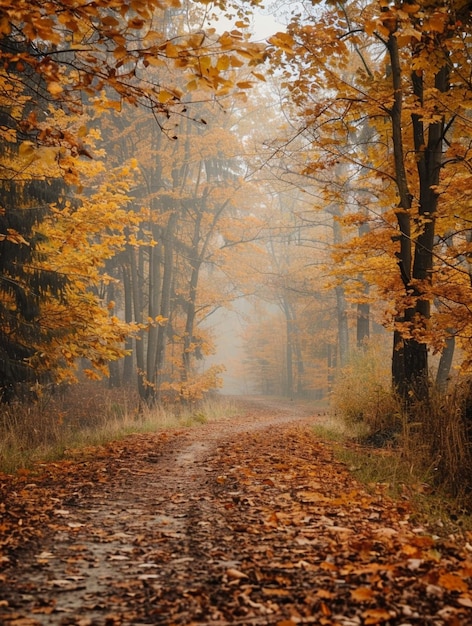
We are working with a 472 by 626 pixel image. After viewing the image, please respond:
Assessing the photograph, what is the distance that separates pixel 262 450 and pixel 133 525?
136 inches

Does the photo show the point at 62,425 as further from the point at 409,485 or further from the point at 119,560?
the point at 119,560

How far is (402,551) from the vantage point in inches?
118

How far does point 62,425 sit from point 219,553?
871cm

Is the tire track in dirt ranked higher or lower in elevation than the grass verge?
higher

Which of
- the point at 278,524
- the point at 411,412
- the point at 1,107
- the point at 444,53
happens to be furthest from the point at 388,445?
the point at 1,107

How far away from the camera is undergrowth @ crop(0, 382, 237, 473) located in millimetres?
6685

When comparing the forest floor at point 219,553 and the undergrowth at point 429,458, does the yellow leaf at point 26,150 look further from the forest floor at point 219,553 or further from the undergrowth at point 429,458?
the undergrowth at point 429,458

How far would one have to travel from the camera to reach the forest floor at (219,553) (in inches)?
93.4

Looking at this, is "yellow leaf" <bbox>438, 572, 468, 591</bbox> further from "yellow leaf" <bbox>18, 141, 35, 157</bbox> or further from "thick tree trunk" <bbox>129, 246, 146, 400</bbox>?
"thick tree trunk" <bbox>129, 246, 146, 400</bbox>

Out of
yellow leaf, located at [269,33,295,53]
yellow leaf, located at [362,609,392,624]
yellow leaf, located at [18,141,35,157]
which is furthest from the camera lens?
yellow leaf, located at [269,33,295,53]

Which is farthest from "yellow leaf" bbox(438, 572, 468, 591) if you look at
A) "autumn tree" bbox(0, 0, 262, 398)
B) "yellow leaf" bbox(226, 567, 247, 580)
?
"autumn tree" bbox(0, 0, 262, 398)

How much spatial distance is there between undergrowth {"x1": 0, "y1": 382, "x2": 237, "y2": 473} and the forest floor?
118 cm

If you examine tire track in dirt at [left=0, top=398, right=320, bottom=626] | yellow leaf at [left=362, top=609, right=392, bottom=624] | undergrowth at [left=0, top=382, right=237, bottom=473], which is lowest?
undergrowth at [left=0, top=382, right=237, bottom=473]

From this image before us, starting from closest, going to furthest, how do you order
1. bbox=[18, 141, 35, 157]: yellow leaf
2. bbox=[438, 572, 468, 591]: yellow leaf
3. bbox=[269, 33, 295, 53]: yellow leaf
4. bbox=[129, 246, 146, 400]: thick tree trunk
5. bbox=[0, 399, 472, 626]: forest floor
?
1. bbox=[0, 399, 472, 626]: forest floor
2. bbox=[438, 572, 468, 591]: yellow leaf
3. bbox=[18, 141, 35, 157]: yellow leaf
4. bbox=[269, 33, 295, 53]: yellow leaf
5. bbox=[129, 246, 146, 400]: thick tree trunk
